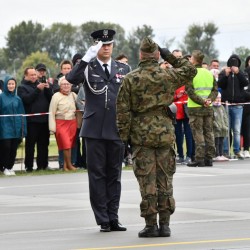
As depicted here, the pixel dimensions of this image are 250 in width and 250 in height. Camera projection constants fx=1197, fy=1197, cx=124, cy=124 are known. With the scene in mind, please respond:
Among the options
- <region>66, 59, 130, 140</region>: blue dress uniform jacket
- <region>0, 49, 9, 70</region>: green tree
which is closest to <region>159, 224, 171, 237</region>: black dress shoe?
<region>66, 59, 130, 140</region>: blue dress uniform jacket

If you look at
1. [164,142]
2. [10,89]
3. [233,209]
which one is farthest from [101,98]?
[10,89]

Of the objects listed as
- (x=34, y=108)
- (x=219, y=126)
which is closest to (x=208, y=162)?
(x=219, y=126)

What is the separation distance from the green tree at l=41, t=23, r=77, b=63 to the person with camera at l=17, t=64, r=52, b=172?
149m

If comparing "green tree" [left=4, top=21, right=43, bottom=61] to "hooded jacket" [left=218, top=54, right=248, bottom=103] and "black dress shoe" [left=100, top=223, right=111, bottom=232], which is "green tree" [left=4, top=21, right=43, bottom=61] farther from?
"black dress shoe" [left=100, top=223, right=111, bottom=232]

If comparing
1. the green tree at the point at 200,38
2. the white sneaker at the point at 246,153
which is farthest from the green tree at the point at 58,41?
the white sneaker at the point at 246,153

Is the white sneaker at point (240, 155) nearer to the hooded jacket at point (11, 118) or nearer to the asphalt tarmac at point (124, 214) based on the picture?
the asphalt tarmac at point (124, 214)

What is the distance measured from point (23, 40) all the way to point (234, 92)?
14941 centimetres

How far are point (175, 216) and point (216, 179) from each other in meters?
5.72

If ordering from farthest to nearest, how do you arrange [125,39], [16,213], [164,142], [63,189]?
[125,39] → [63,189] → [16,213] → [164,142]

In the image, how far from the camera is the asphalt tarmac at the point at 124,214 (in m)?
12.1

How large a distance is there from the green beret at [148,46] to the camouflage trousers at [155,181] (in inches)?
40.6

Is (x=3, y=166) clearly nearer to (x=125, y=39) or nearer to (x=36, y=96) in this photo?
(x=36, y=96)

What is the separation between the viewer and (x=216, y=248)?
444 inches

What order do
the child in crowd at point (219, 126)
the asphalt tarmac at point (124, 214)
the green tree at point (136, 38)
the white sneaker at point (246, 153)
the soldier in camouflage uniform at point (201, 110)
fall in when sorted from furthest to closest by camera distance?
the green tree at point (136, 38) → the white sneaker at point (246, 153) → the child in crowd at point (219, 126) → the soldier in camouflage uniform at point (201, 110) → the asphalt tarmac at point (124, 214)
